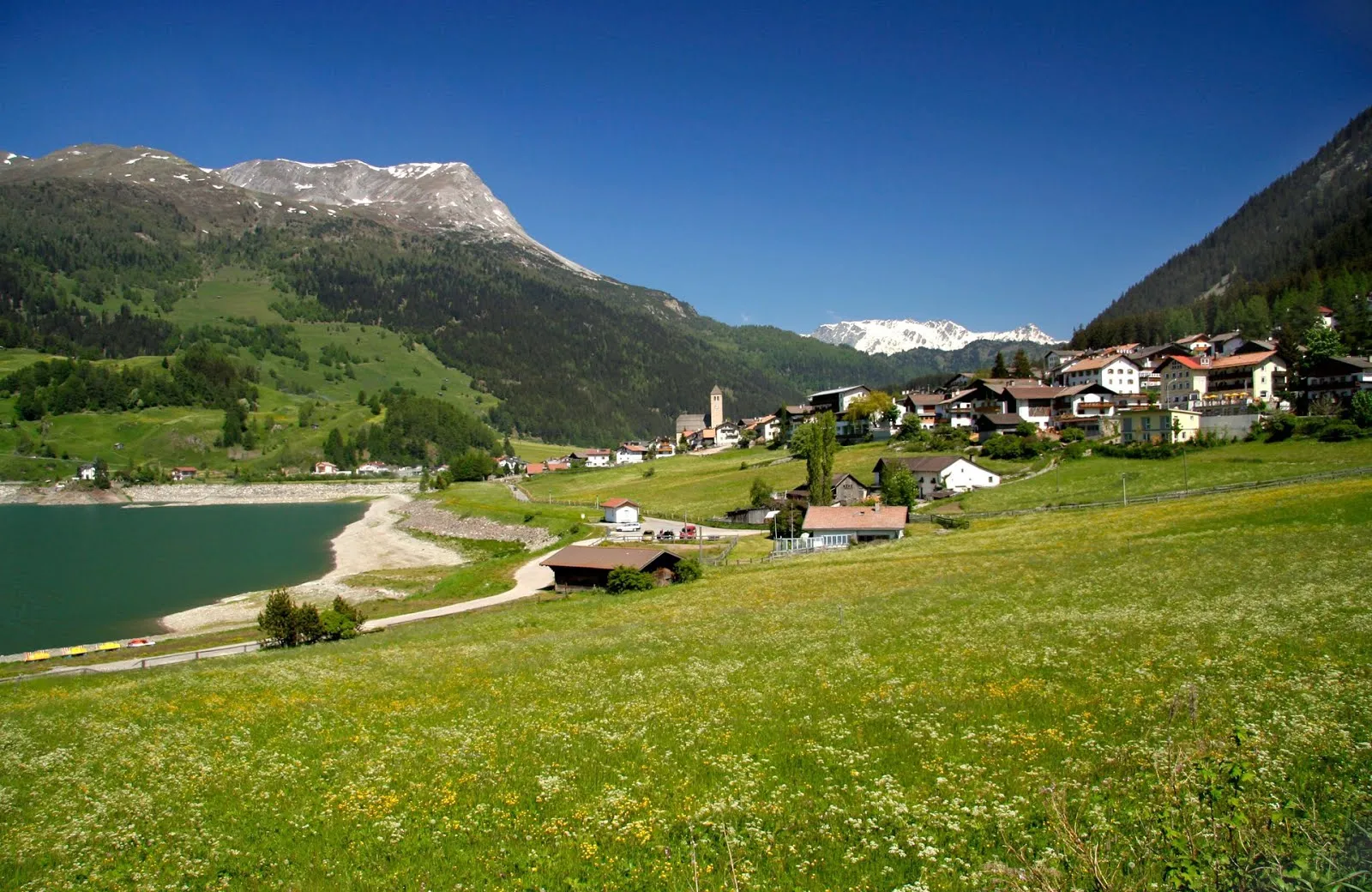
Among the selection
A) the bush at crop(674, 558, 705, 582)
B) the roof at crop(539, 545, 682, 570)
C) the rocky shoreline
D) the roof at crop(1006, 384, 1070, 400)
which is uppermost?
the roof at crop(1006, 384, 1070, 400)

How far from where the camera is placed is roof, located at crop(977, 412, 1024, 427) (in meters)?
106

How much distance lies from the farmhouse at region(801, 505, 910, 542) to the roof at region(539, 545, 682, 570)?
18141mm

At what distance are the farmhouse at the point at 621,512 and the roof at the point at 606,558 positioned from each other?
31.5 meters

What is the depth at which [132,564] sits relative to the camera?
88188 millimetres

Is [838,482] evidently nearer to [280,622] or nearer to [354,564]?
[354,564]

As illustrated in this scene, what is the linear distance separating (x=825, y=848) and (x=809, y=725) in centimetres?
602

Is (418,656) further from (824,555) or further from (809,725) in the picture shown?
(824,555)

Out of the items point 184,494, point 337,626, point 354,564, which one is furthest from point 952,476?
point 184,494

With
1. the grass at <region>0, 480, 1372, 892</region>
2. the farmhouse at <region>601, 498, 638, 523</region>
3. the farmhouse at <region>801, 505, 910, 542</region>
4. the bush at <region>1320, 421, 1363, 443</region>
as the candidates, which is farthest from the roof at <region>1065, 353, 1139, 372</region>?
the grass at <region>0, 480, 1372, 892</region>

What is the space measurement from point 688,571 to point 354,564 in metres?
52.2

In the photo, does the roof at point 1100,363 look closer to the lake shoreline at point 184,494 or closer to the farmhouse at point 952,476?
the farmhouse at point 952,476

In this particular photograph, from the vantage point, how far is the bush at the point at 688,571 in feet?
173

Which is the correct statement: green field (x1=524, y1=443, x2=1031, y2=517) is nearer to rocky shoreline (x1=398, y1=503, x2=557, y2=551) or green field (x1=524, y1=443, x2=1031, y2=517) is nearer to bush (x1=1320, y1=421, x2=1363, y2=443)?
rocky shoreline (x1=398, y1=503, x2=557, y2=551)

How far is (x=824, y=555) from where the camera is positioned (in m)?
58.1
